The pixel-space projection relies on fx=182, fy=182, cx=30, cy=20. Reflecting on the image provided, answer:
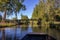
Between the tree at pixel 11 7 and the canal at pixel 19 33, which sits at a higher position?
the tree at pixel 11 7

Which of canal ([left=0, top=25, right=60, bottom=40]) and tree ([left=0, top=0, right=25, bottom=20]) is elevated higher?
tree ([left=0, top=0, right=25, bottom=20])

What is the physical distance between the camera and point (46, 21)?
194ft

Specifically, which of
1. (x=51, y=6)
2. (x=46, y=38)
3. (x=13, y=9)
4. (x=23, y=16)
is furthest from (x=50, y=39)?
(x=23, y=16)

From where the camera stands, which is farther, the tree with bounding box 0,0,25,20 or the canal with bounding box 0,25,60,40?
the tree with bounding box 0,0,25,20

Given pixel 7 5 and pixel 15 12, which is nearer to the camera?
pixel 7 5

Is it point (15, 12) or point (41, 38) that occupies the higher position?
point (15, 12)

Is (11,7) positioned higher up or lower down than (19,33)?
higher up

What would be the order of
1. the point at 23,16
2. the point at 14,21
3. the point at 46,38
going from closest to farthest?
the point at 46,38
the point at 14,21
the point at 23,16

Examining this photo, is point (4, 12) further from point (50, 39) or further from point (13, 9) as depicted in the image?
point (50, 39)

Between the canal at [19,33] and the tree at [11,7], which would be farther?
the tree at [11,7]

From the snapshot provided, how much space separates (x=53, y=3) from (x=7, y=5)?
15447mm

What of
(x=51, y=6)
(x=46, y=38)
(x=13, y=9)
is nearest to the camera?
(x=46, y=38)

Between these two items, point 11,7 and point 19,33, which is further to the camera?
point 11,7

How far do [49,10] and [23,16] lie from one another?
3010 cm
